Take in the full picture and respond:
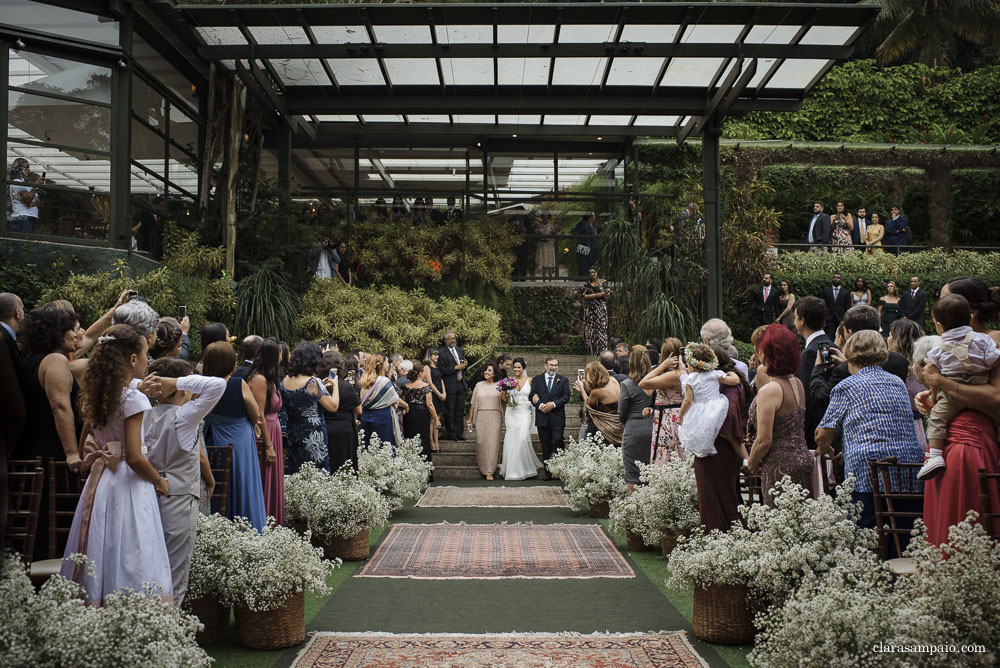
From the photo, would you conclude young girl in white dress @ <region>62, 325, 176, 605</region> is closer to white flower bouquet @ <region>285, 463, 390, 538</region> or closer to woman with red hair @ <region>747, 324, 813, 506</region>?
white flower bouquet @ <region>285, 463, 390, 538</region>

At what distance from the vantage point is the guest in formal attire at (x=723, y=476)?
21.1 ft

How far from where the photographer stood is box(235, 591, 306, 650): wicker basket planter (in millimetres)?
5512

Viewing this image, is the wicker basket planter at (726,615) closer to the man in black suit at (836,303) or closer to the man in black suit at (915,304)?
the man in black suit at (836,303)

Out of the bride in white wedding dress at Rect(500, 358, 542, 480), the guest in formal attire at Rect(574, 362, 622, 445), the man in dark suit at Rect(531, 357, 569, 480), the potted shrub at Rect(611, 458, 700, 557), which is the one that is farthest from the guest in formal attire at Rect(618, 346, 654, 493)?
the bride in white wedding dress at Rect(500, 358, 542, 480)

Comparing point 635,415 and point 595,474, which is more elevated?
point 635,415

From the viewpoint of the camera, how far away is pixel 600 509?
11.0 metres

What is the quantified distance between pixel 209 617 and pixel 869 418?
4.26 m

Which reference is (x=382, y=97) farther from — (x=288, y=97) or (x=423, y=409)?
(x=423, y=409)

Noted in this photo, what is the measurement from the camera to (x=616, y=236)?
1939 cm

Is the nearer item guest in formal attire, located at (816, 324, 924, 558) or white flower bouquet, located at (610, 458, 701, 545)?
guest in formal attire, located at (816, 324, 924, 558)

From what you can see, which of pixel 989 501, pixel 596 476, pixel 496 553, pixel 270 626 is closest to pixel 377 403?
pixel 596 476

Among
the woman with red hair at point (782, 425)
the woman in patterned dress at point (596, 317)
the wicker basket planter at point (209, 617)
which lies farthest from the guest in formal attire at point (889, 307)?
the wicker basket planter at point (209, 617)

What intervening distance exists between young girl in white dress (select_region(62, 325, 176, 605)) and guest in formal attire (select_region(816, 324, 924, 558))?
3999 mm

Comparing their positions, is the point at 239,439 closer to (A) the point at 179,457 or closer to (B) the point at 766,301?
(A) the point at 179,457
